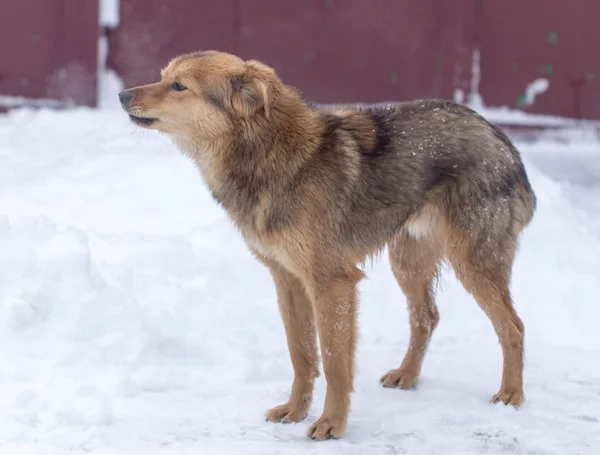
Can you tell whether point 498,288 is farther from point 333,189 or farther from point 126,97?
point 126,97

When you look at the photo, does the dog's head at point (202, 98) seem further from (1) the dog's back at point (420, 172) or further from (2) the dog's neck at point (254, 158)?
(1) the dog's back at point (420, 172)

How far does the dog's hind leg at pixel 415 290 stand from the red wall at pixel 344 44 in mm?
5026

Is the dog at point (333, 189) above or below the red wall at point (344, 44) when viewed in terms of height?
below

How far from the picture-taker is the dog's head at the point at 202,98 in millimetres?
4105

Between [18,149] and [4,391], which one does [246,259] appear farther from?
[18,149]

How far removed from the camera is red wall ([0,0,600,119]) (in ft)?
31.5

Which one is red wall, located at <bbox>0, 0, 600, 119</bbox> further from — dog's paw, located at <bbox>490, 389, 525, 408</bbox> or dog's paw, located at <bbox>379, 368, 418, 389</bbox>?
dog's paw, located at <bbox>490, 389, 525, 408</bbox>

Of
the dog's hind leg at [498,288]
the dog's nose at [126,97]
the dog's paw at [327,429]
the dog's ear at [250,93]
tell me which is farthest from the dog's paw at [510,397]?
the dog's nose at [126,97]

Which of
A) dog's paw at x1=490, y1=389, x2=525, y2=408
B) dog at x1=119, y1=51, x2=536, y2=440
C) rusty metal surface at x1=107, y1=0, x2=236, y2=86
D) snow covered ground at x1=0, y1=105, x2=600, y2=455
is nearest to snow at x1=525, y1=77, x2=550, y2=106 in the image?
snow covered ground at x1=0, y1=105, x2=600, y2=455

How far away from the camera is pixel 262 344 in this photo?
209 inches

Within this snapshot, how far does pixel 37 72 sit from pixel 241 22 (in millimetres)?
2356

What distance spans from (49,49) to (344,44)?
333 cm

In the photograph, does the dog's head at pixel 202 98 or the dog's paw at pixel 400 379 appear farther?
the dog's paw at pixel 400 379

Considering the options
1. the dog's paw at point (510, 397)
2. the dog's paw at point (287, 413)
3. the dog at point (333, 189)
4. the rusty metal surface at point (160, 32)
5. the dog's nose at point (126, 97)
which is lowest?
the dog's paw at point (287, 413)
